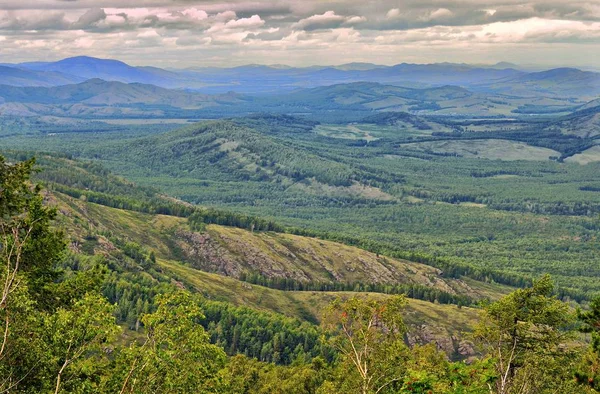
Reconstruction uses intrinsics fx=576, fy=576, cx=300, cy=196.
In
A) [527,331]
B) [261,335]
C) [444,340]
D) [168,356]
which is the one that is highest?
[168,356]

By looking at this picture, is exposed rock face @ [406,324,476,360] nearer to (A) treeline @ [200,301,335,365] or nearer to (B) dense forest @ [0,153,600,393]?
(A) treeline @ [200,301,335,365]

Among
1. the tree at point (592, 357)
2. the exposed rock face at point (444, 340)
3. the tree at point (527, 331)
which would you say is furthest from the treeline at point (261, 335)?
the tree at point (592, 357)

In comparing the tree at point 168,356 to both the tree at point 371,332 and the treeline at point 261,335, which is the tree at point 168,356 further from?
the treeline at point 261,335

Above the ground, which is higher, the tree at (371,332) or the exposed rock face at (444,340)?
the tree at (371,332)

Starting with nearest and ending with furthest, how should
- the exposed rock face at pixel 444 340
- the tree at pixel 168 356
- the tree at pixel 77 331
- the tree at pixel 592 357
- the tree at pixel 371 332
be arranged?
the tree at pixel 77 331, the tree at pixel 168 356, the tree at pixel 592 357, the tree at pixel 371 332, the exposed rock face at pixel 444 340

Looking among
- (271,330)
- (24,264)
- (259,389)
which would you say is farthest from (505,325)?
(271,330)

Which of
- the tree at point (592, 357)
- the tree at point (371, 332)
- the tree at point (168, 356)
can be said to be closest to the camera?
the tree at point (168, 356)

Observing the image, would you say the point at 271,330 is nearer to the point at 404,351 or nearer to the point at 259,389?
the point at 259,389

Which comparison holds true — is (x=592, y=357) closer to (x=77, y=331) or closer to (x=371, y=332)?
(x=371, y=332)

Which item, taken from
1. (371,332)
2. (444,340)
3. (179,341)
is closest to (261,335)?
(444,340)

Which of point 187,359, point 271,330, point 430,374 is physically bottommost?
point 271,330

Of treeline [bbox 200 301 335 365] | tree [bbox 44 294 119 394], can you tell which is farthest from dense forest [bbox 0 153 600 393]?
treeline [bbox 200 301 335 365]
